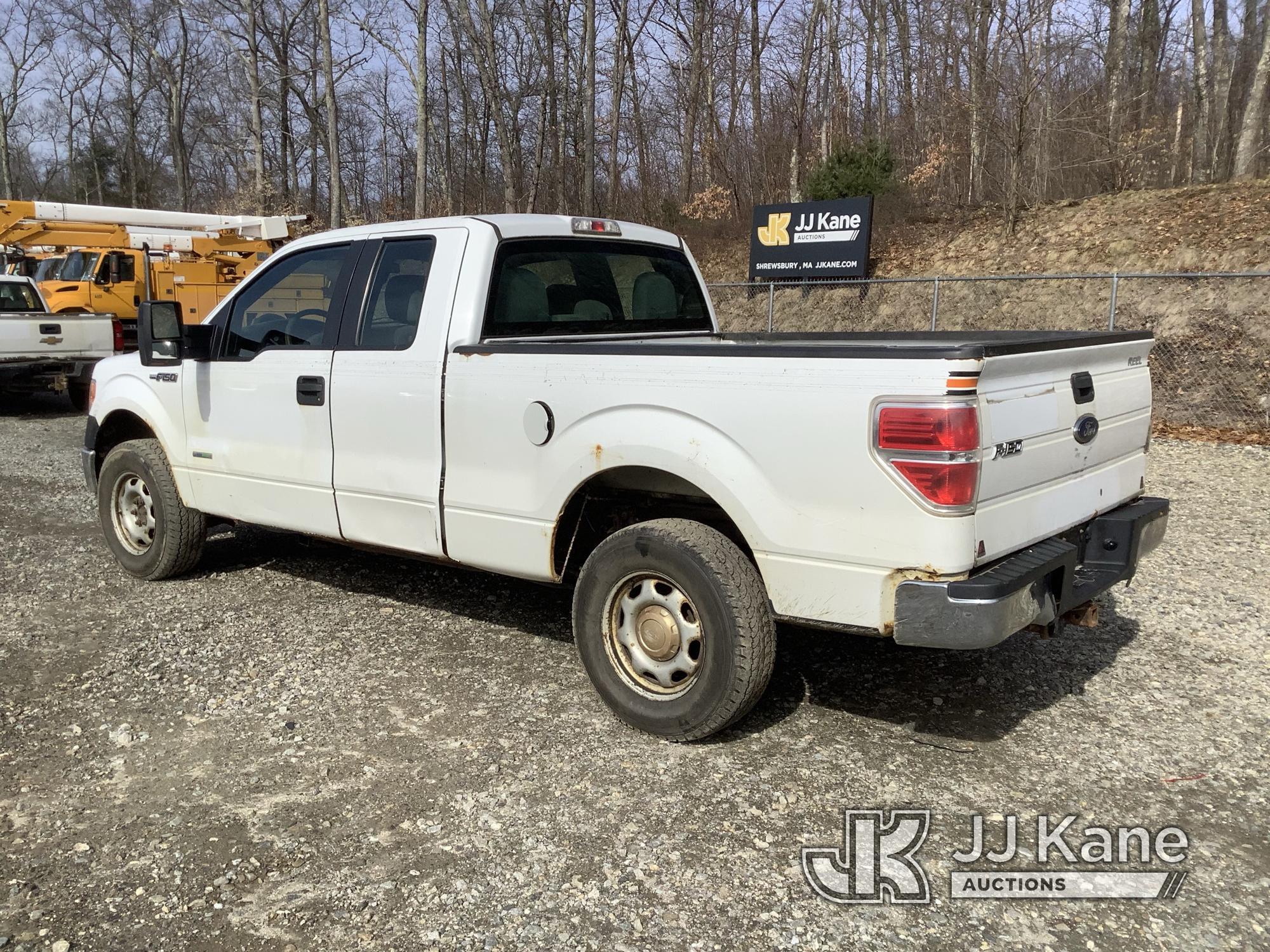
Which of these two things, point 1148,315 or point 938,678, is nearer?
point 938,678

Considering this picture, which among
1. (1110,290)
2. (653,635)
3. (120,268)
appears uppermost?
(120,268)

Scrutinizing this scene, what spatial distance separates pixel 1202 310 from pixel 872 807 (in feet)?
46.9

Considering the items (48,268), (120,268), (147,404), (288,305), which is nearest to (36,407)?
(120,268)

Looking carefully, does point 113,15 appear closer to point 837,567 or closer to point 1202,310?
point 1202,310

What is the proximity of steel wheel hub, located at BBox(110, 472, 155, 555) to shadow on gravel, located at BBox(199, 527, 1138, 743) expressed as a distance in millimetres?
426

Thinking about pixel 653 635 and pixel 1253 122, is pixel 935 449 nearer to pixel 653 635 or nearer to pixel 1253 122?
pixel 653 635

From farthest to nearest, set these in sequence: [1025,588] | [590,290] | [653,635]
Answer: [590,290] < [653,635] < [1025,588]

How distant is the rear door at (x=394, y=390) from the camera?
4.66m

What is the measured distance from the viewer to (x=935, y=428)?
320 centimetres

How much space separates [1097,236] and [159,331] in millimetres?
17015

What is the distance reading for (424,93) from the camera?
27500mm

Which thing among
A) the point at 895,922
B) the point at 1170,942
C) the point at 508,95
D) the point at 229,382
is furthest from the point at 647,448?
the point at 508,95

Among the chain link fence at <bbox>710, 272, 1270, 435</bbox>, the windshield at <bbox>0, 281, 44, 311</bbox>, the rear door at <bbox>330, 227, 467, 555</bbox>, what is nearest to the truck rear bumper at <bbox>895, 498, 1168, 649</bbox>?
the rear door at <bbox>330, 227, 467, 555</bbox>

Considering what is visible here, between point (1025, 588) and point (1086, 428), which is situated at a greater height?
point (1086, 428)
